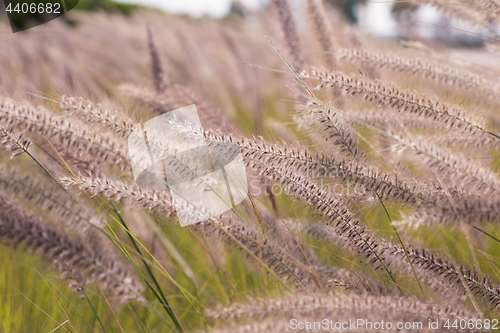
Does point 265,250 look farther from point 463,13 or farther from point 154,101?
point 463,13

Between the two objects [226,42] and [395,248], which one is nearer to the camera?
[395,248]

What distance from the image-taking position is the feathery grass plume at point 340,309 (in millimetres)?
674

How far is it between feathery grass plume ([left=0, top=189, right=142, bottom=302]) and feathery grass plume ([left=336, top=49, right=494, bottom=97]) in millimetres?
1125

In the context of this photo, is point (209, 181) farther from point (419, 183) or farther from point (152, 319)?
point (152, 319)

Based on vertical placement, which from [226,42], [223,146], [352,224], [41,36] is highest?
[223,146]

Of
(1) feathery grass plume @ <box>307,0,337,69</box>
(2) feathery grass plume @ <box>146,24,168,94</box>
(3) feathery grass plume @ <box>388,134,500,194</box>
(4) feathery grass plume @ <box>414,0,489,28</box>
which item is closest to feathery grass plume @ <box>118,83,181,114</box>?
(2) feathery grass plume @ <box>146,24,168,94</box>

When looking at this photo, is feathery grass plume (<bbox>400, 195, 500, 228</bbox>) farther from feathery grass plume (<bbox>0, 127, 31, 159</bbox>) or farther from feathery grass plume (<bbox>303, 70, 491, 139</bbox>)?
feathery grass plume (<bbox>0, 127, 31, 159</bbox>)

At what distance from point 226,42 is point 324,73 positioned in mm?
3409

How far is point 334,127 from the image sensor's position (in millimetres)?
937

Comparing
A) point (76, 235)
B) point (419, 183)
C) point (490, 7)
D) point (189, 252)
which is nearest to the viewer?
point (419, 183)

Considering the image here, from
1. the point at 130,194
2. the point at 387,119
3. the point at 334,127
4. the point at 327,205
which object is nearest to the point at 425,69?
the point at 387,119

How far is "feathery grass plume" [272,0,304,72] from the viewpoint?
1799 millimetres

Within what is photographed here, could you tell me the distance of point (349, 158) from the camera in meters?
0.91

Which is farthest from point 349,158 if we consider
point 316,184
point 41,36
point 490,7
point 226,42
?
point 41,36
